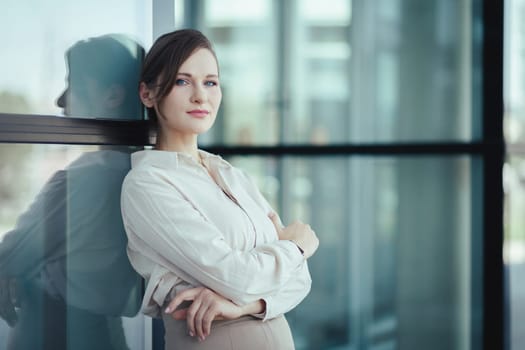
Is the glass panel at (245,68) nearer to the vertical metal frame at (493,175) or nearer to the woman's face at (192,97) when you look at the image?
the vertical metal frame at (493,175)

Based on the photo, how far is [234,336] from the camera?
4.99ft

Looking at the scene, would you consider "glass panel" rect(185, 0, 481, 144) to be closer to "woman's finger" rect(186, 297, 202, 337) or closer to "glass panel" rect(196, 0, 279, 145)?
"glass panel" rect(196, 0, 279, 145)

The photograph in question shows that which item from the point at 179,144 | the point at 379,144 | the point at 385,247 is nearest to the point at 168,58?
the point at 179,144

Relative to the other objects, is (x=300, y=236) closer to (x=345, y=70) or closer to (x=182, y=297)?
(x=182, y=297)

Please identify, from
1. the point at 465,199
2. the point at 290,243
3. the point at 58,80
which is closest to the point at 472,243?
the point at 465,199

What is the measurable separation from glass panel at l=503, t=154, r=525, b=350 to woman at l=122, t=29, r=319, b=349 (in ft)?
6.48

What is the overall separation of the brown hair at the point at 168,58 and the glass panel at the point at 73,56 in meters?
0.14

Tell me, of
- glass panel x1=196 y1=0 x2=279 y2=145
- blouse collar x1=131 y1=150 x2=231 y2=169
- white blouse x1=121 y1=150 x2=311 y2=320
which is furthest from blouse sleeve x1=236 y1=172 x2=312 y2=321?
glass panel x1=196 y1=0 x2=279 y2=145

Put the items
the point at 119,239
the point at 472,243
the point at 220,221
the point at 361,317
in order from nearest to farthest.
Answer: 1. the point at 220,221
2. the point at 119,239
3. the point at 472,243
4. the point at 361,317

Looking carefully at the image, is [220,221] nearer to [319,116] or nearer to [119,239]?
[119,239]

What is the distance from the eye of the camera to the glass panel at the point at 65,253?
1.53m

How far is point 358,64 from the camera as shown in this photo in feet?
12.5

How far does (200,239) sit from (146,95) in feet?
1.39

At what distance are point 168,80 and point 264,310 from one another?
555mm
